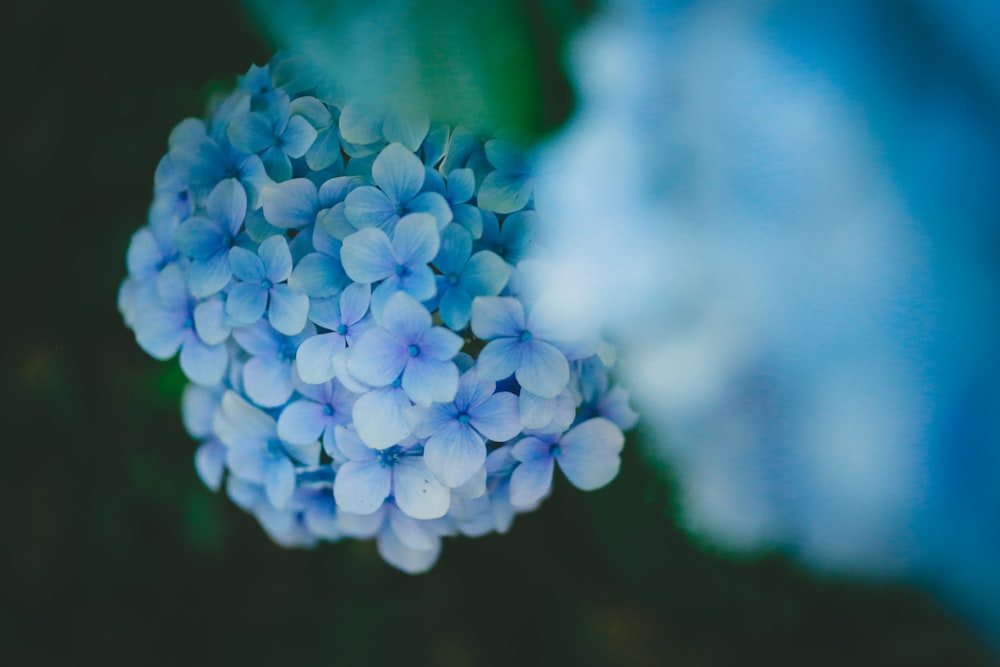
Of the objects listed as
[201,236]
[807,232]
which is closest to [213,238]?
[201,236]

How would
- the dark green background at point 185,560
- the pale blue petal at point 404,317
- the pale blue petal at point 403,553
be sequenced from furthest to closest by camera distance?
the dark green background at point 185,560
the pale blue petal at point 403,553
the pale blue petal at point 404,317

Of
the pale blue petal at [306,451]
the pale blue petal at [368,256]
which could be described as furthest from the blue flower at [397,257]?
the pale blue petal at [306,451]

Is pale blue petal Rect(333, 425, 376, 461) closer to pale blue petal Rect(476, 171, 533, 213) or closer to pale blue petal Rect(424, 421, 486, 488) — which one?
pale blue petal Rect(424, 421, 486, 488)

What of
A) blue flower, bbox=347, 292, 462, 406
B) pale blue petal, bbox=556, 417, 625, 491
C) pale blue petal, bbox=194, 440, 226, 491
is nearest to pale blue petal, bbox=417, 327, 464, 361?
blue flower, bbox=347, 292, 462, 406

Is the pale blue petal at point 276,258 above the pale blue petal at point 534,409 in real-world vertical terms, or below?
above

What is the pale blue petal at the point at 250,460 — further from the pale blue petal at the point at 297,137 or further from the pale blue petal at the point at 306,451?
the pale blue petal at the point at 297,137

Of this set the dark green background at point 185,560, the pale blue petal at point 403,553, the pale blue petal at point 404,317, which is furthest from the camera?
the dark green background at point 185,560
